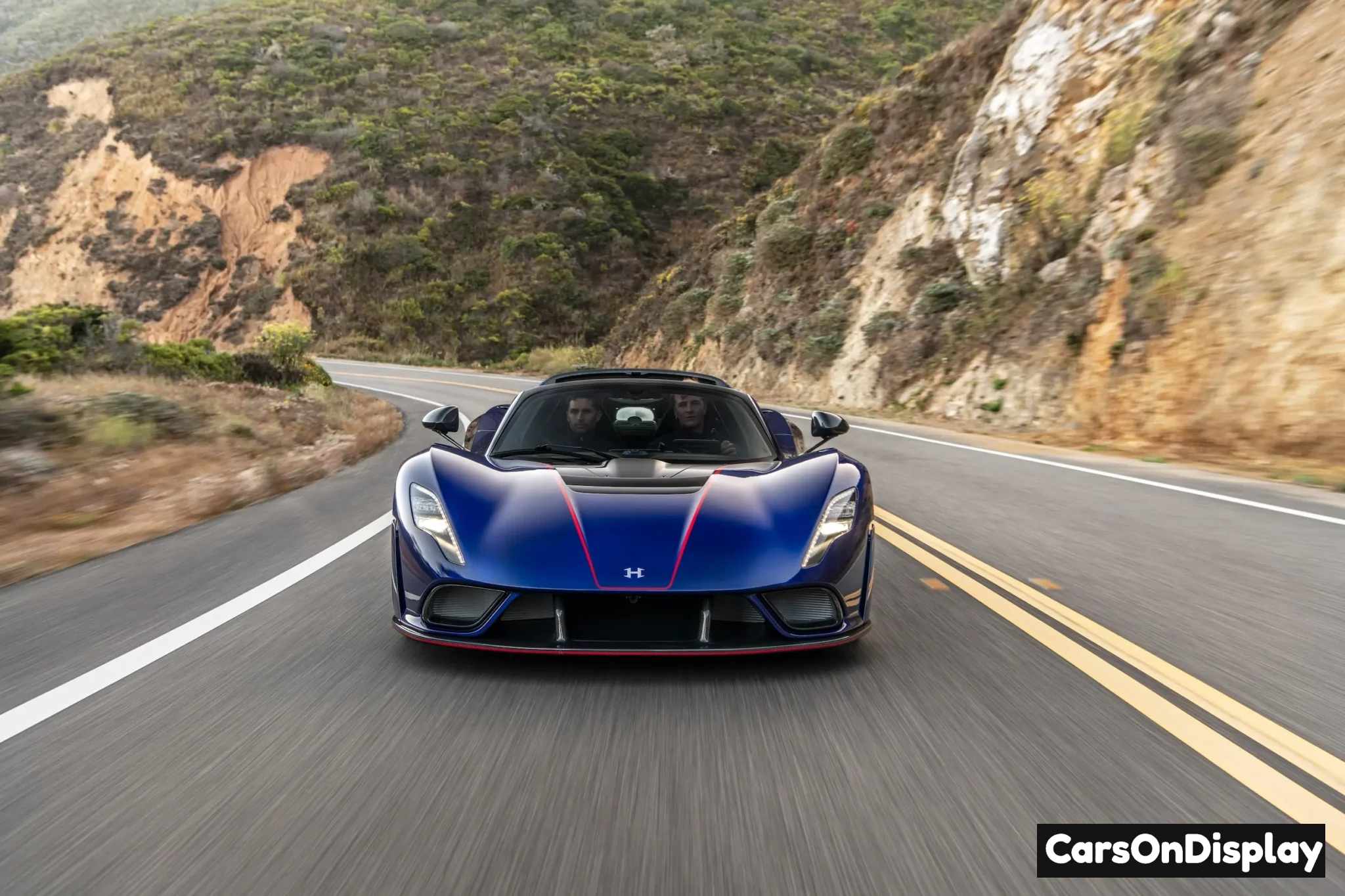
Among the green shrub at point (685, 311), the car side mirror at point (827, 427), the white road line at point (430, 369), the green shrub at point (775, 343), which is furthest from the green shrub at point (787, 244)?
the car side mirror at point (827, 427)

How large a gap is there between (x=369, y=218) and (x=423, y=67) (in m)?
14.6

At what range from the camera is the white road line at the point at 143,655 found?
3105 mm

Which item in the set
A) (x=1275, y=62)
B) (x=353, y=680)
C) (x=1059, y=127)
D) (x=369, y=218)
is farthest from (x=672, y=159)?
(x=353, y=680)

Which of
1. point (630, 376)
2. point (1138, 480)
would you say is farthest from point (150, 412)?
point (1138, 480)

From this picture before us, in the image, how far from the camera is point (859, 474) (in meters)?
4.18

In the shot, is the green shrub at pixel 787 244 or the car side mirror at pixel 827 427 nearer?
the car side mirror at pixel 827 427

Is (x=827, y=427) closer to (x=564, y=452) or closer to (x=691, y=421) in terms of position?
(x=691, y=421)

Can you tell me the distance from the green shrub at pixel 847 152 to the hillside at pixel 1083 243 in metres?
0.08

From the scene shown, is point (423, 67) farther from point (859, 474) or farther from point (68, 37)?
point (859, 474)

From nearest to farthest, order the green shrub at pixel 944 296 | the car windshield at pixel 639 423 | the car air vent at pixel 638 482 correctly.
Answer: the car air vent at pixel 638 482 → the car windshield at pixel 639 423 → the green shrub at pixel 944 296

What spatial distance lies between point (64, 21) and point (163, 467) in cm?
9345

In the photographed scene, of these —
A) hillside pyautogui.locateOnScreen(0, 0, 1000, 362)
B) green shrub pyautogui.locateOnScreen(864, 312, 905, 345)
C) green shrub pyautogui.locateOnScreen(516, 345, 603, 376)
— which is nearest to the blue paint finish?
green shrub pyautogui.locateOnScreen(864, 312, 905, 345)

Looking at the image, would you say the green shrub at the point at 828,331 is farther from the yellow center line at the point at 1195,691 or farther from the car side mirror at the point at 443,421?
the car side mirror at the point at 443,421

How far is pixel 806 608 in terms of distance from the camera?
3.44 m
